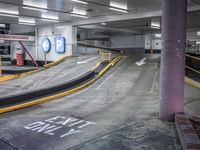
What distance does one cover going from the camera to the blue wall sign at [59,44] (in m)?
20.0

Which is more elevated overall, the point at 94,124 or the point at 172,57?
the point at 172,57

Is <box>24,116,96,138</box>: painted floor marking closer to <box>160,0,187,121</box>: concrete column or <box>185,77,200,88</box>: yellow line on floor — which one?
<box>160,0,187,121</box>: concrete column

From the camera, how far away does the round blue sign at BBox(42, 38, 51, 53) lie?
21.2m

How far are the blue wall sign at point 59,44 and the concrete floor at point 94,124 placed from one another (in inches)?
454

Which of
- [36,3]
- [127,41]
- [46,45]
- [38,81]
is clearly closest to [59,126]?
[38,81]

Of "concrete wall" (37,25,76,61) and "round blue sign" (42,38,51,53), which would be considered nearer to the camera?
"concrete wall" (37,25,76,61)

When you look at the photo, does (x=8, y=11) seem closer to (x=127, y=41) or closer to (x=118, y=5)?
(x=118, y=5)

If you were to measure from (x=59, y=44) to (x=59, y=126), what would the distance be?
15987 millimetres

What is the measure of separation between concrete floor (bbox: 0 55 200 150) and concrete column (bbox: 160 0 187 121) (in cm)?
49

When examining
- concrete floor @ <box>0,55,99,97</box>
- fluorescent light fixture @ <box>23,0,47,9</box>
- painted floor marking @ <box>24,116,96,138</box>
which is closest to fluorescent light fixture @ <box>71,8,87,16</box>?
fluorescent light fixture @ <box>23,0,47,9</box>

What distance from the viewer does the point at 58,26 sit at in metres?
20.4

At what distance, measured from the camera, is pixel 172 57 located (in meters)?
5.12

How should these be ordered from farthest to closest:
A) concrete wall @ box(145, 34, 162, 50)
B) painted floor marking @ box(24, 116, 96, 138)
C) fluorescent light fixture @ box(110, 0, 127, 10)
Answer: concrete wall @ box(145, 34, 162, 50) → fluorescent light fixture @ box(110, 0, 127, 10) → painted floor marking @ box(24, 116, 96, 138)

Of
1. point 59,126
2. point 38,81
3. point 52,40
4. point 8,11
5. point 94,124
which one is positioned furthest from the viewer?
point 52,40
